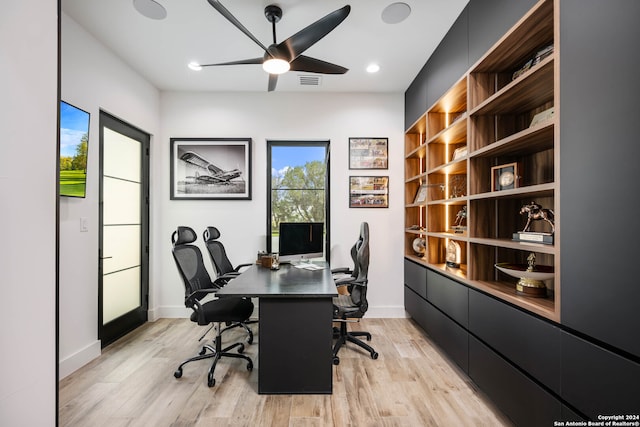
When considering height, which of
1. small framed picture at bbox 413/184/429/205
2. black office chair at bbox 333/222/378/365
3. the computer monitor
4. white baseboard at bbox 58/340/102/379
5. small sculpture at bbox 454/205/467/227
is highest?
small framed picture at bbox 413/184/429/205

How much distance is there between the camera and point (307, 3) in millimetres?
2260

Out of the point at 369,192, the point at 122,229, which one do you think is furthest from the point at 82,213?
the point at 369,192

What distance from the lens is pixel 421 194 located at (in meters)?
3.42

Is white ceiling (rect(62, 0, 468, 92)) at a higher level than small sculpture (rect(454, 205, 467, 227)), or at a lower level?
higher

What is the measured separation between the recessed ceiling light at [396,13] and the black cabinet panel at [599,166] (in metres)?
1.28

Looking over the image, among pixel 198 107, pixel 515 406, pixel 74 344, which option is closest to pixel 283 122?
pixel 198 107

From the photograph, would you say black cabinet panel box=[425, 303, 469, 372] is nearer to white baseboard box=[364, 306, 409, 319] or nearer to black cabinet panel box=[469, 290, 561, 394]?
black cabinet panel box=[469, 290, 561, 394]

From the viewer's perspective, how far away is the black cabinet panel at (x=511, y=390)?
56.3 inches

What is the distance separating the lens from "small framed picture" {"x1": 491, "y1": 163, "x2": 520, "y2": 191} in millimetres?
1868

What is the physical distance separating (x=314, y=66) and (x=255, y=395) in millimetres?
2627

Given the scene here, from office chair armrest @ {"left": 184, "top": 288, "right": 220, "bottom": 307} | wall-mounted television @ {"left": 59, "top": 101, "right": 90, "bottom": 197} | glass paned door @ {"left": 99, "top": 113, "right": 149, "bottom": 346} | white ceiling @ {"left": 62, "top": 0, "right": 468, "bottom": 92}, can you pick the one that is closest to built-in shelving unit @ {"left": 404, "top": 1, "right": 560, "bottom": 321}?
white ceiling @ {"left": 62, "top": 0, "right": 468, "bottom": 92}

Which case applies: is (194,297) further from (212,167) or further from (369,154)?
(369,154)

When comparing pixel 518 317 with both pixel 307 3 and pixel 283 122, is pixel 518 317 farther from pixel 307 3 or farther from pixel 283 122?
pixel 283 122

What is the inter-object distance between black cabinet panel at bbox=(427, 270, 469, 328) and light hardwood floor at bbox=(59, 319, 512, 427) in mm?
494
